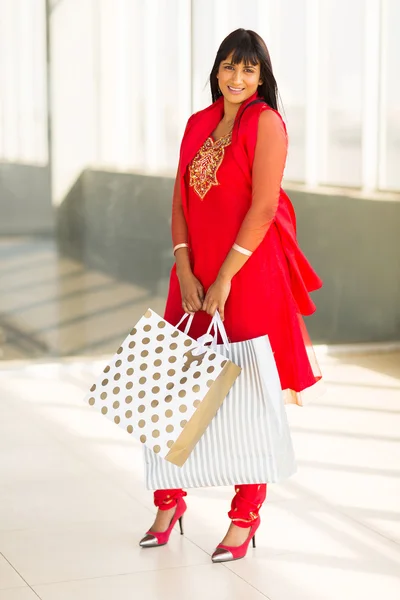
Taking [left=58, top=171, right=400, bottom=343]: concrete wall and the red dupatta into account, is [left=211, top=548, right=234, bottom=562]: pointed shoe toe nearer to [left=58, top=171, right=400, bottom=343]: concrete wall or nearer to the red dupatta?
the red dupatta

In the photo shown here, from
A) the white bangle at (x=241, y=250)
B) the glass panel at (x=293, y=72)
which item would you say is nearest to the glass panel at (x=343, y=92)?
the glass panel at (x=293, y=72)

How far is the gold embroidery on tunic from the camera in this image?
2.71 m

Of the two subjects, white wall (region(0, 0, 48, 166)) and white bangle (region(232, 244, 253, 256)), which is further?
white wall (region(0, 0, 48, 166))

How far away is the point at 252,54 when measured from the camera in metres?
2.68

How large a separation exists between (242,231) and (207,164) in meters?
0.21

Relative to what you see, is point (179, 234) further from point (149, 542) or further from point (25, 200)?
point (25, 200)

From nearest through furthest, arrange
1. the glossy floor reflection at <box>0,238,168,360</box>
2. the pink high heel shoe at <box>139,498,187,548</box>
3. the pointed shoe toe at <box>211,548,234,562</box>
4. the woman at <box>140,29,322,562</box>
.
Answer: the woman at <box>140,29,322,562</box>, the pointed shoe toe at <box>211,548,234,562</box>, the pink high heel shoe at <box>139,498,187,548</box>, the glossy floor reflection at <box>0,238,168,360</box>

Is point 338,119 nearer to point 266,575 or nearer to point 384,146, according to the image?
point 384,146

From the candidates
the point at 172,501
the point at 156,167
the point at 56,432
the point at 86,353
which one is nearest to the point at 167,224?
the point at 156,167

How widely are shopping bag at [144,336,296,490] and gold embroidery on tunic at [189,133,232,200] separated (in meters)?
0.41

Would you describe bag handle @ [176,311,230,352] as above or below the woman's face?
below

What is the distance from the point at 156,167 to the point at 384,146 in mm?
1270

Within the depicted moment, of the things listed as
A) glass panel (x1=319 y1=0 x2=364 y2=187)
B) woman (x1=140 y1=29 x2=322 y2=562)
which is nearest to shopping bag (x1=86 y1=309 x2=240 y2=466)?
woman (x1=140 y1=29 x2=322 y2=562)

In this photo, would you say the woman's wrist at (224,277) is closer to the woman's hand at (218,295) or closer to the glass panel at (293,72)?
the woman's hand at (218,295)
